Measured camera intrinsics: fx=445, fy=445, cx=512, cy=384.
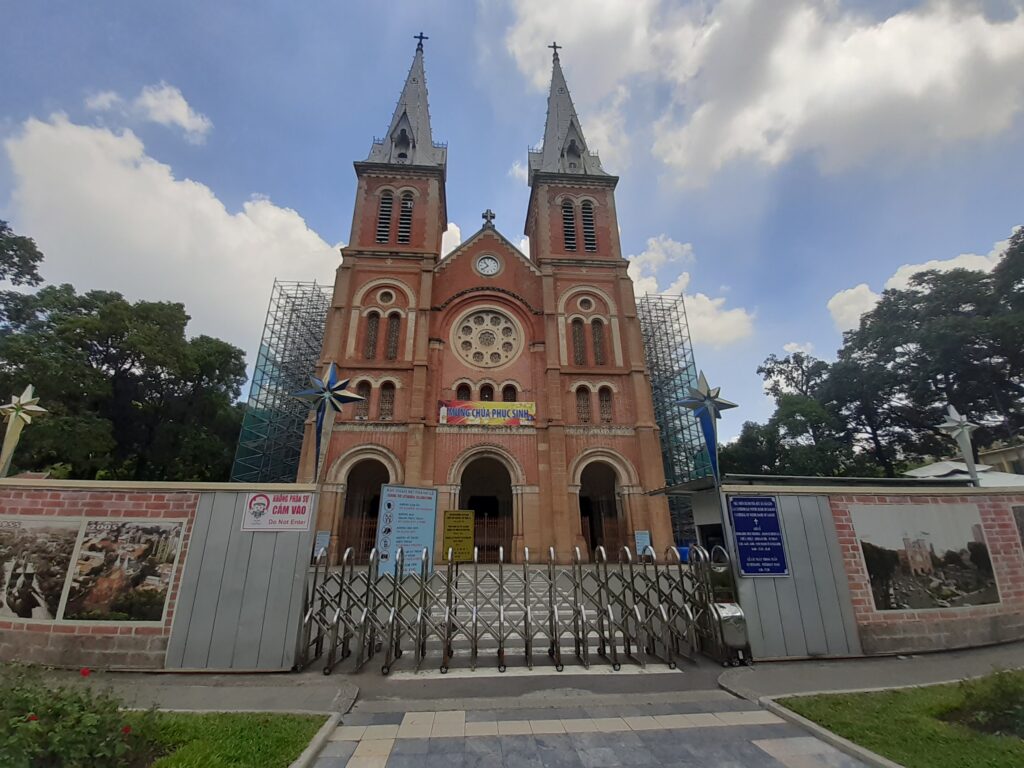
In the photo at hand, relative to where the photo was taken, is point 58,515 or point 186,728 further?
→ point 58,515

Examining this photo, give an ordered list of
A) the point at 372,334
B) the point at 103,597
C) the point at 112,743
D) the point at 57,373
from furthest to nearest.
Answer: the point at 372,334 → the point at 57,373 → the point at 103,597 → the point at 112,743

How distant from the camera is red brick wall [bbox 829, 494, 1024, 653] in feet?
21.6

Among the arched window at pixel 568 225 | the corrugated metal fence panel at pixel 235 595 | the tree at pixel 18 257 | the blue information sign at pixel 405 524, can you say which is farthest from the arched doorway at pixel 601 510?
the tree at pixel 18 257

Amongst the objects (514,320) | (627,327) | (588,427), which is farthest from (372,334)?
(627,327)

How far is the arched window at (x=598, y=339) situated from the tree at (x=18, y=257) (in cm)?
2725

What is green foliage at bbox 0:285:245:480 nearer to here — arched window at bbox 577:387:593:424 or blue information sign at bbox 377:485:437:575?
blue information sign at bbox 377:485:437:575

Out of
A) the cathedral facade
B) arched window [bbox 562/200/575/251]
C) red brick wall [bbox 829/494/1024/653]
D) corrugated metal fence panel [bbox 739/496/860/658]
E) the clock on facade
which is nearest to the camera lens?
corrugated metal fence panel [bbox 739/496/860/658]

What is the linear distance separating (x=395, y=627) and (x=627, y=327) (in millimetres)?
18595

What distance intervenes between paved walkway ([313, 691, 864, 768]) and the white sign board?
2.72 meters

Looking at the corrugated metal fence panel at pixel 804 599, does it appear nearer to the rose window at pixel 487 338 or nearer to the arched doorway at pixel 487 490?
the arched doorway at pixel 487 490

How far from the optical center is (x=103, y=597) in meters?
6.04

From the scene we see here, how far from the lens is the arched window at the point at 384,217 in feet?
78.6

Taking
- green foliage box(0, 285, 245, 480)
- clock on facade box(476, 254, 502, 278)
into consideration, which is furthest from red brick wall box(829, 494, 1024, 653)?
green foliage box(0, 285, 245, 480)

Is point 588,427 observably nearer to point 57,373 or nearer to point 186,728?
point 186,728
